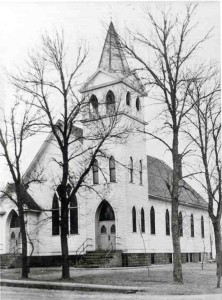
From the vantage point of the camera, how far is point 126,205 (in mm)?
31219

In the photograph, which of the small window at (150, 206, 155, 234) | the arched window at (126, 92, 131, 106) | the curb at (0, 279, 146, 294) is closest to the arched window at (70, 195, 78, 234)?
the small window at (150, 206, 155, 234)

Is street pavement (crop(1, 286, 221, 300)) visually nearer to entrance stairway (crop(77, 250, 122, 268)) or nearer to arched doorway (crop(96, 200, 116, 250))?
entrance stairway (crop(77, 250, 122, 268))

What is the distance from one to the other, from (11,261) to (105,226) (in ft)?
20.8

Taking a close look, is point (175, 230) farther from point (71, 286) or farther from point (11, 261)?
point (11, 261)

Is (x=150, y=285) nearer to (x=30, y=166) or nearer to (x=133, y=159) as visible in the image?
(x=133, y=159)

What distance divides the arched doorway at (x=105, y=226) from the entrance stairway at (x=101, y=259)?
2.87 ft

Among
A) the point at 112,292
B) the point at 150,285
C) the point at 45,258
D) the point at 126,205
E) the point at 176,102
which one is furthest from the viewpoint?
the point at 45,258

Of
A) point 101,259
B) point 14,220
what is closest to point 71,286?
point 101,259

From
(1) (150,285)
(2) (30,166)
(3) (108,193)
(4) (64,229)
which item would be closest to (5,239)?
(2) (30,166)

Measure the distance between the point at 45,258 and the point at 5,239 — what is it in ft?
9.84

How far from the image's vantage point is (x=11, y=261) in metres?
31.5

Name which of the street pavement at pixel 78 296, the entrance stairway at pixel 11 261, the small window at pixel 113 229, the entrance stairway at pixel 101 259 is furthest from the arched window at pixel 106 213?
the street pavement at pixel 78 296

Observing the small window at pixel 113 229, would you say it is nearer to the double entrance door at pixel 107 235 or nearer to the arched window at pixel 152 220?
the double entrance door at pixel 107 235

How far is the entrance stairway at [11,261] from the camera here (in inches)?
1233
